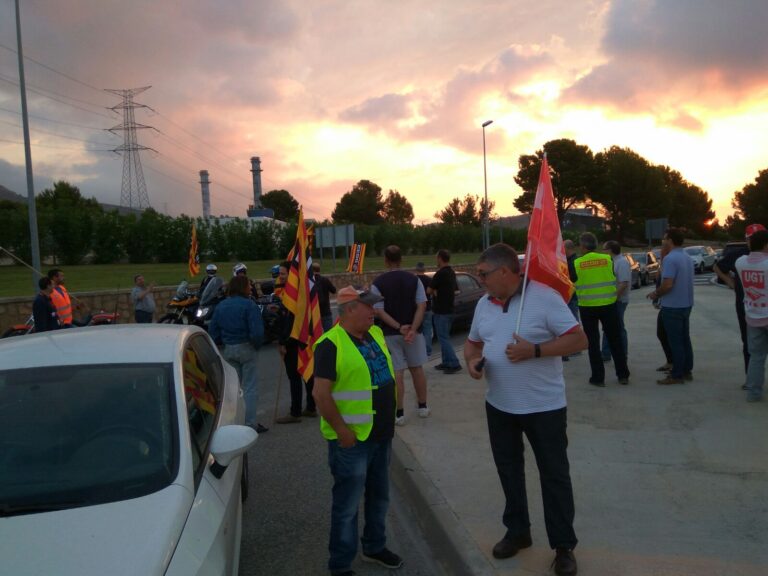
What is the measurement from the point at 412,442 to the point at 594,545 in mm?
2511

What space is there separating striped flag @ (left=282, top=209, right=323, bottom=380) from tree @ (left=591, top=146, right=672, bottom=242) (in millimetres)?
73415

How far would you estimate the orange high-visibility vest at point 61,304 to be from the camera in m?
10.8

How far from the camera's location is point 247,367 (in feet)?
22.5

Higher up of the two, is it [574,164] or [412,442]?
[574,164]

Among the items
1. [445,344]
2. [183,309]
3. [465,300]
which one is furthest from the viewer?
[183,309]

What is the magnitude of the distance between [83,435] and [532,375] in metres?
2.30

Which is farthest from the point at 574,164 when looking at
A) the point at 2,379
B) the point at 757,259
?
the point at 2,379

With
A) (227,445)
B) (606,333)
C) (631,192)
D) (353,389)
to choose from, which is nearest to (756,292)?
(606,333)

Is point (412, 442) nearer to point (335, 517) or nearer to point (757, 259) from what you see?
point (335, 517)

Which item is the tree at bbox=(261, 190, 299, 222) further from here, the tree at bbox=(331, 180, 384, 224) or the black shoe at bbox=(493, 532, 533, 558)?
the black shoe at bbox=(493, 532, 533, 558)

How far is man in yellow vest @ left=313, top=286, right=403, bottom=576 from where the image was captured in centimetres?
347

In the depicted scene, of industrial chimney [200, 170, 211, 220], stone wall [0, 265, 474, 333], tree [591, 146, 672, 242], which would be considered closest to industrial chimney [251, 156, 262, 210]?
industrial chimney [200, 170, 211, 220]

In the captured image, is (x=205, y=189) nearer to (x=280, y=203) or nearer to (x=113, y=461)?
(x=280, y=203)

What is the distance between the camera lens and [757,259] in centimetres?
635
